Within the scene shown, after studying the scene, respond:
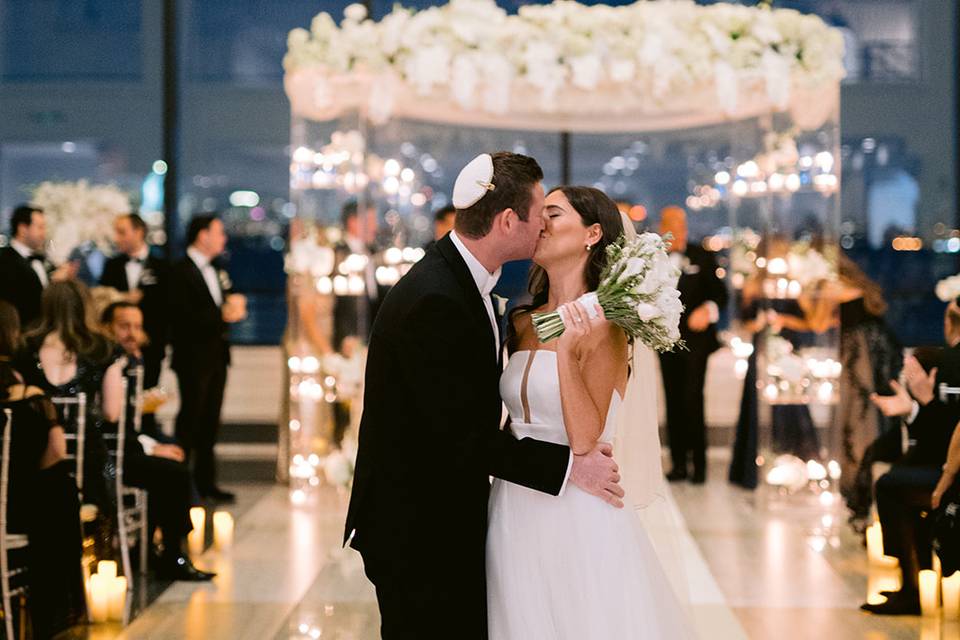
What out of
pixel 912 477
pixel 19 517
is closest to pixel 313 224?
pixel 19 517

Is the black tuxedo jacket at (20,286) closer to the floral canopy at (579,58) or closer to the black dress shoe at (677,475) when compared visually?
the floral canopy at (579,58)

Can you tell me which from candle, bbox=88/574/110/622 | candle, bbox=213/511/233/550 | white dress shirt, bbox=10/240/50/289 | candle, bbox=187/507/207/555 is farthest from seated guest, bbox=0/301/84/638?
white dress shirt, bbox=10/240/50/289

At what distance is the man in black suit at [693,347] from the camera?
315 inches

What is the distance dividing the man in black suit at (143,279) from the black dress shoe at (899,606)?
181 inches

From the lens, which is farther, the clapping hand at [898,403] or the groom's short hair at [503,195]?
the clapping hand at [898,403]

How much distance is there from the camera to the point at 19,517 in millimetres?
4668

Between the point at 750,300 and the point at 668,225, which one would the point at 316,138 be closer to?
the point at 668,225

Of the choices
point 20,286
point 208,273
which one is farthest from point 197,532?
point 20,286

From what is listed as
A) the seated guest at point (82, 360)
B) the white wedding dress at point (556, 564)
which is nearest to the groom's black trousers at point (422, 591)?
the white wedding dress at point (556, 564)

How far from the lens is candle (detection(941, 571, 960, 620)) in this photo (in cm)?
507

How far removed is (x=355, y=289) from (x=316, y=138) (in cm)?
92

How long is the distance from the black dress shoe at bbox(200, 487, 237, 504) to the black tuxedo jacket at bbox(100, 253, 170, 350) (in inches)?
38.3

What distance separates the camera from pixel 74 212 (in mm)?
8211

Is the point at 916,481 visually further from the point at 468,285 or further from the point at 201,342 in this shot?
the point at 201,342
